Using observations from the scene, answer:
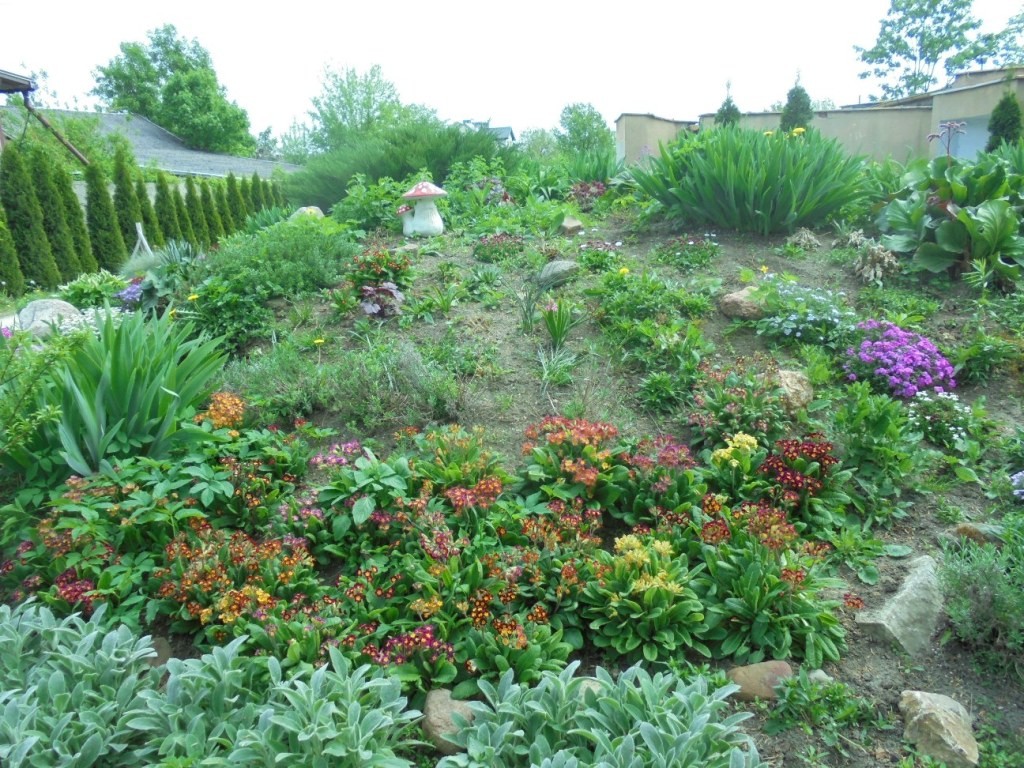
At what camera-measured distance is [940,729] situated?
88.6 inches

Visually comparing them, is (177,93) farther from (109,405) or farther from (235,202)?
(109,405)

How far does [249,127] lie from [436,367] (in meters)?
46.6

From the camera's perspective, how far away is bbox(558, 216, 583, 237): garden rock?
23.9 feet

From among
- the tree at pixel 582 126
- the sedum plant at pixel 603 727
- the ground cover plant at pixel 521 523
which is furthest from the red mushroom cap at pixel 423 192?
the tree at pixel 582 126

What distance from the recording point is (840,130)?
19703mm

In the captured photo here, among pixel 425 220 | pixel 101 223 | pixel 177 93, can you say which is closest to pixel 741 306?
pixel 425 220

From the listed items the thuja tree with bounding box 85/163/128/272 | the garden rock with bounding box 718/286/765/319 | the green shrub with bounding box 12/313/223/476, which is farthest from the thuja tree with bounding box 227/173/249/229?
the garden rock with bounding box 718/286/765/319

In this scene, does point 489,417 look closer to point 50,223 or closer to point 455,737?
point 455,737

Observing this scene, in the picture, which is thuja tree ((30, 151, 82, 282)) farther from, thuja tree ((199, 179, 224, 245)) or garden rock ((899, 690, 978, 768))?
garden rock ((899, 690, 978, 768))

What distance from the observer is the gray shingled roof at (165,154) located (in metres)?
30.1

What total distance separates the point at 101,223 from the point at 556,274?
1364 cm

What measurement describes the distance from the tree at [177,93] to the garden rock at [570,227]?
40938mm

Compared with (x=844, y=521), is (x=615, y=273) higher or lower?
higher

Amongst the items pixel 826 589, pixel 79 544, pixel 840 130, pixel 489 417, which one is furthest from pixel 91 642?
pixel 840 130
